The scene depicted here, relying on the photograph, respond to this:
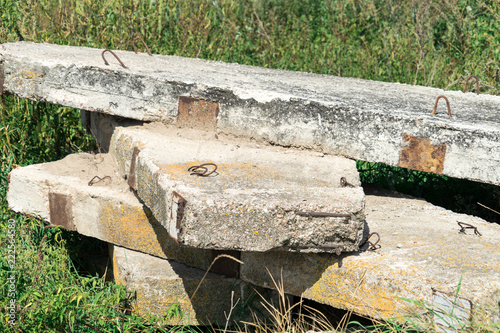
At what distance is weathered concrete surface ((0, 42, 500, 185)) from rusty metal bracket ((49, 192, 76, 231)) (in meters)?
0.56

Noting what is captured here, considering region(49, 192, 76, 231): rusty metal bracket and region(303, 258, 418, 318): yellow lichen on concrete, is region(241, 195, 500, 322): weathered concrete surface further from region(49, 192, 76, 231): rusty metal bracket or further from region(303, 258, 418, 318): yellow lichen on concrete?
region(49, 192, 76, 231): rusty metal bracket

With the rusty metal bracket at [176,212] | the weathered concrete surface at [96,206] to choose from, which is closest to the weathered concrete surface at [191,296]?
the weathered concrete surface at [96,206]

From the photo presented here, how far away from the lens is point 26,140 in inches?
172

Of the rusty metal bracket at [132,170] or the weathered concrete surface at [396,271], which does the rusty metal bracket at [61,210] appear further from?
the weathered concrete surface at [396,271]

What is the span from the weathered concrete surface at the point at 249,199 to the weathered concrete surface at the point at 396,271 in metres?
0.13

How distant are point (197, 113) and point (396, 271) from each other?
150cm

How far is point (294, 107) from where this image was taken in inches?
126

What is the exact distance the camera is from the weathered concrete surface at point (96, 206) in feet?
10.1

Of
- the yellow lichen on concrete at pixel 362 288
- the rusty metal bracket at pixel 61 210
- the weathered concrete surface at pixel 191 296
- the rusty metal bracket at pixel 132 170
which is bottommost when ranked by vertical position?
the weathered concrete surface at pixel 191 296

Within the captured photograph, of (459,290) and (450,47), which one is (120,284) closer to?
(459,290)

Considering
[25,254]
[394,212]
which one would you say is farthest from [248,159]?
[25,254]

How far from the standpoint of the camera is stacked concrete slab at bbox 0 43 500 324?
244 cm

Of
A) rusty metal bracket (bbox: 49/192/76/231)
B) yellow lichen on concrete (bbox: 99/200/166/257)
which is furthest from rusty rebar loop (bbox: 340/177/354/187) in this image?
rusty metal bracket (bbox: 49/192/76/231)

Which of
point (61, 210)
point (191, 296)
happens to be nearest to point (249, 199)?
point (191, 296)
